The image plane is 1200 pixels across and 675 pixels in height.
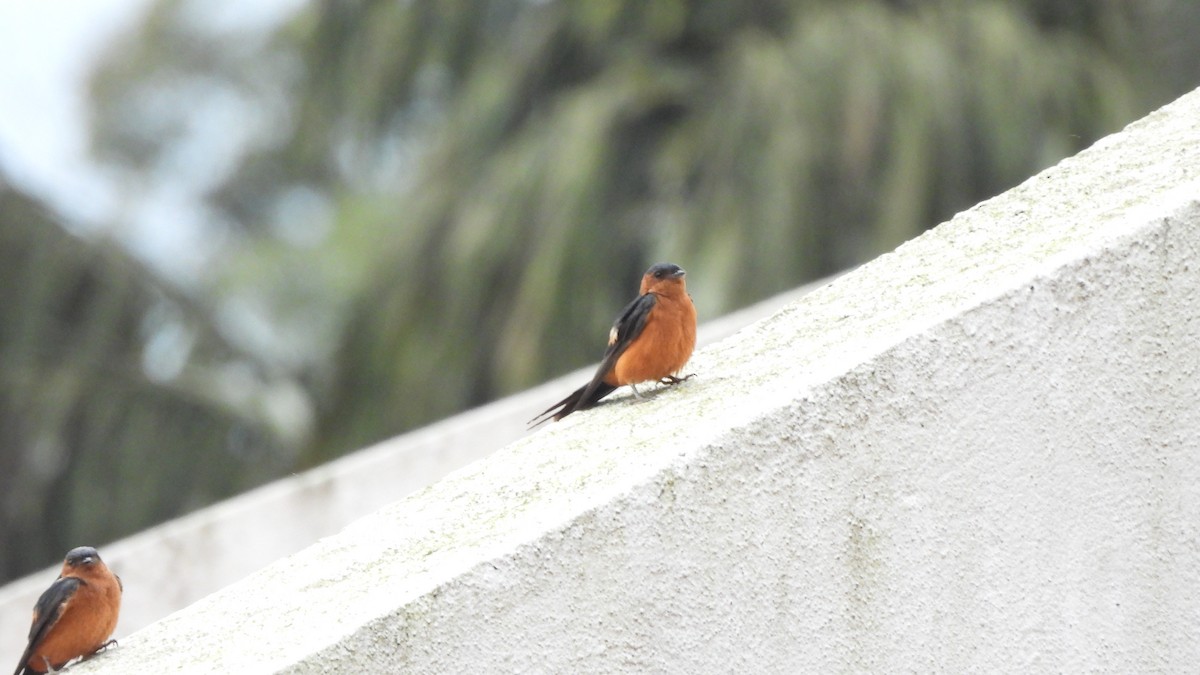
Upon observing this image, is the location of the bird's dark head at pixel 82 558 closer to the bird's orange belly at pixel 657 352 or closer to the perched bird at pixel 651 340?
the perched bird at pixel 651 340

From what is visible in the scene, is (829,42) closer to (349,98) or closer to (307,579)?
(349,98)

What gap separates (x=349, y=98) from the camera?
15.0 meters

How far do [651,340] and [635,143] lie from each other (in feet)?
30.9

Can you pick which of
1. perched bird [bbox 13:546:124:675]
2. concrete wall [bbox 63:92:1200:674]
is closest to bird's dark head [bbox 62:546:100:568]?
perched bird [bbox 13:546:124:675]

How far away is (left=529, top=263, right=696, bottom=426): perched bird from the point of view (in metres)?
3.54

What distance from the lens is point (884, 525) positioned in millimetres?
2504

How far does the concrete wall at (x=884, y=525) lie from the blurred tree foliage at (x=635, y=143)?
7527 millimetres

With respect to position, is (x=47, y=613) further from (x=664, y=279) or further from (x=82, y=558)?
(x=664, y=279)

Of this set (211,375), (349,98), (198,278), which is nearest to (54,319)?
(211,375)

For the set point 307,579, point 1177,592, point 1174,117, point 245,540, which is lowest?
point 245,540

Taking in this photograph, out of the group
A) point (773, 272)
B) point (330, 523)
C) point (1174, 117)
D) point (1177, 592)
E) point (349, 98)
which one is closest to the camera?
point (1177, 592)

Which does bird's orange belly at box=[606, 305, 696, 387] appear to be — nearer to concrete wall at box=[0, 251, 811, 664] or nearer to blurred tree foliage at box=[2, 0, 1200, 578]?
concrete wall at box=[0, 251, 811, 664]

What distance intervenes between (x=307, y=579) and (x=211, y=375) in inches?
518

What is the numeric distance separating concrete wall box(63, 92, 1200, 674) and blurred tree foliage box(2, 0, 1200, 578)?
7527mm
